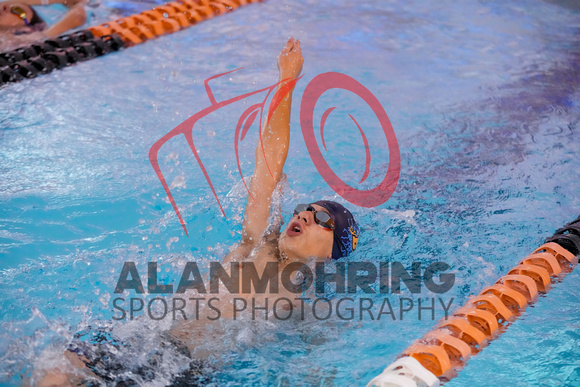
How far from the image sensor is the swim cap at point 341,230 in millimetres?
3031

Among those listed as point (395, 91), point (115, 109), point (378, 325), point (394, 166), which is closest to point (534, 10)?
point (395, 91)

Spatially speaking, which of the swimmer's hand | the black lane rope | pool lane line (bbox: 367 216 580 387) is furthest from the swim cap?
the black lane rope

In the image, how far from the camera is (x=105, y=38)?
5.93 m

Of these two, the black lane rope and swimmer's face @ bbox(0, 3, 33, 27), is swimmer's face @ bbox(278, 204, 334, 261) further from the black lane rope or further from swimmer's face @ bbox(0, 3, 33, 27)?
swimmer's face @ bbox(0, 3, 33, 27)

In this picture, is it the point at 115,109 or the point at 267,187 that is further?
the point at 115,109

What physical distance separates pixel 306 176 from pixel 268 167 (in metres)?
1.31

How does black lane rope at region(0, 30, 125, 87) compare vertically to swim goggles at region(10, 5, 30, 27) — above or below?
below

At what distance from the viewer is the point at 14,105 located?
15.5 feet

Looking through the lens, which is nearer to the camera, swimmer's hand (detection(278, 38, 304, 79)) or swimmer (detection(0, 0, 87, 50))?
swimmer's hand (detection(278, 38, 304, 79))

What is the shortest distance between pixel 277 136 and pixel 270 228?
0.55 m

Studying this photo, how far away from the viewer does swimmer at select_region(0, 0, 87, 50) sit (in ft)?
18.8

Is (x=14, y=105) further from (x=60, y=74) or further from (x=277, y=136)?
(x=277, y=136)

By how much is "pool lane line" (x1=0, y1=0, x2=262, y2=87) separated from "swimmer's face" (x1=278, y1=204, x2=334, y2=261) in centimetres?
356

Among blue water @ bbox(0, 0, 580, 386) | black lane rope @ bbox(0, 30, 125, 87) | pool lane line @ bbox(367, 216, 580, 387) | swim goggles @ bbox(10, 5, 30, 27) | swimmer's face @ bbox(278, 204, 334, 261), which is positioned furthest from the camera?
swim goggles @ bbox(10, 5, 30, 27)
